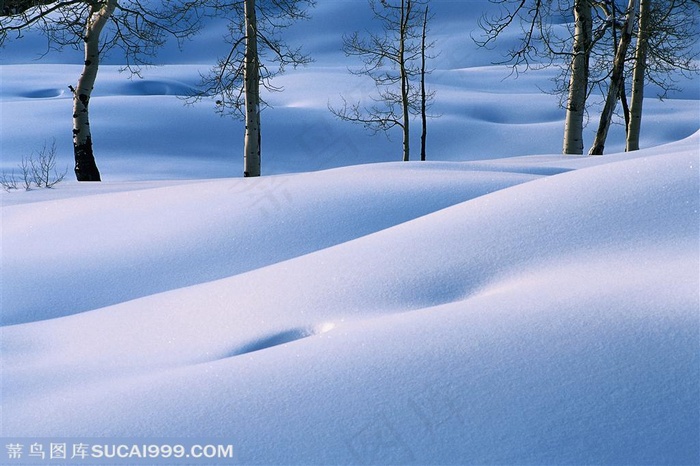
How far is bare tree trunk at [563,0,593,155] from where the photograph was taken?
34.2ft

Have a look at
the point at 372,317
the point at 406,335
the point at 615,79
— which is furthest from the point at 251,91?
the point at 406,335

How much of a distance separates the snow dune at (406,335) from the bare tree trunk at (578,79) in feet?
21.8

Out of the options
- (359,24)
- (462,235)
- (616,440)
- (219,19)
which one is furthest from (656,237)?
(219,19)

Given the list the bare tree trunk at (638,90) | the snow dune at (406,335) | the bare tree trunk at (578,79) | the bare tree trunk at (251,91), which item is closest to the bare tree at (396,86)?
the bare tree trunk at (251,91)

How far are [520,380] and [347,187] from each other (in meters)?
3.27

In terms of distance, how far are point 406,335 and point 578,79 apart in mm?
9005

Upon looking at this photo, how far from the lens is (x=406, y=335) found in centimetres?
250

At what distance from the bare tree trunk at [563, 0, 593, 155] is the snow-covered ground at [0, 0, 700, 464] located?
4.54 metres

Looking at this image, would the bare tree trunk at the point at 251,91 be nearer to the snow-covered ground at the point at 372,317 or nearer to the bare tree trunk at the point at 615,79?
the snow-covered ground at the point at 372,317

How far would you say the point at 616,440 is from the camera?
75.2 inches

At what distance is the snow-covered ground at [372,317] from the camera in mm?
2033

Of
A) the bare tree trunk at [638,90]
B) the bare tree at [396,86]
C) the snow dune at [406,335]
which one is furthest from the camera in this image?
the bare tree at [396,86]

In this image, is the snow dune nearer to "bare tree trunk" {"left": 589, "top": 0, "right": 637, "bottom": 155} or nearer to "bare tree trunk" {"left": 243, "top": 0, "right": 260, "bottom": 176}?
"bare tree trunk" {"left": 243, "top": 0, "right": 260, "bottom": 176}

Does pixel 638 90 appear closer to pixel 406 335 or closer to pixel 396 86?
pixel 406 335
